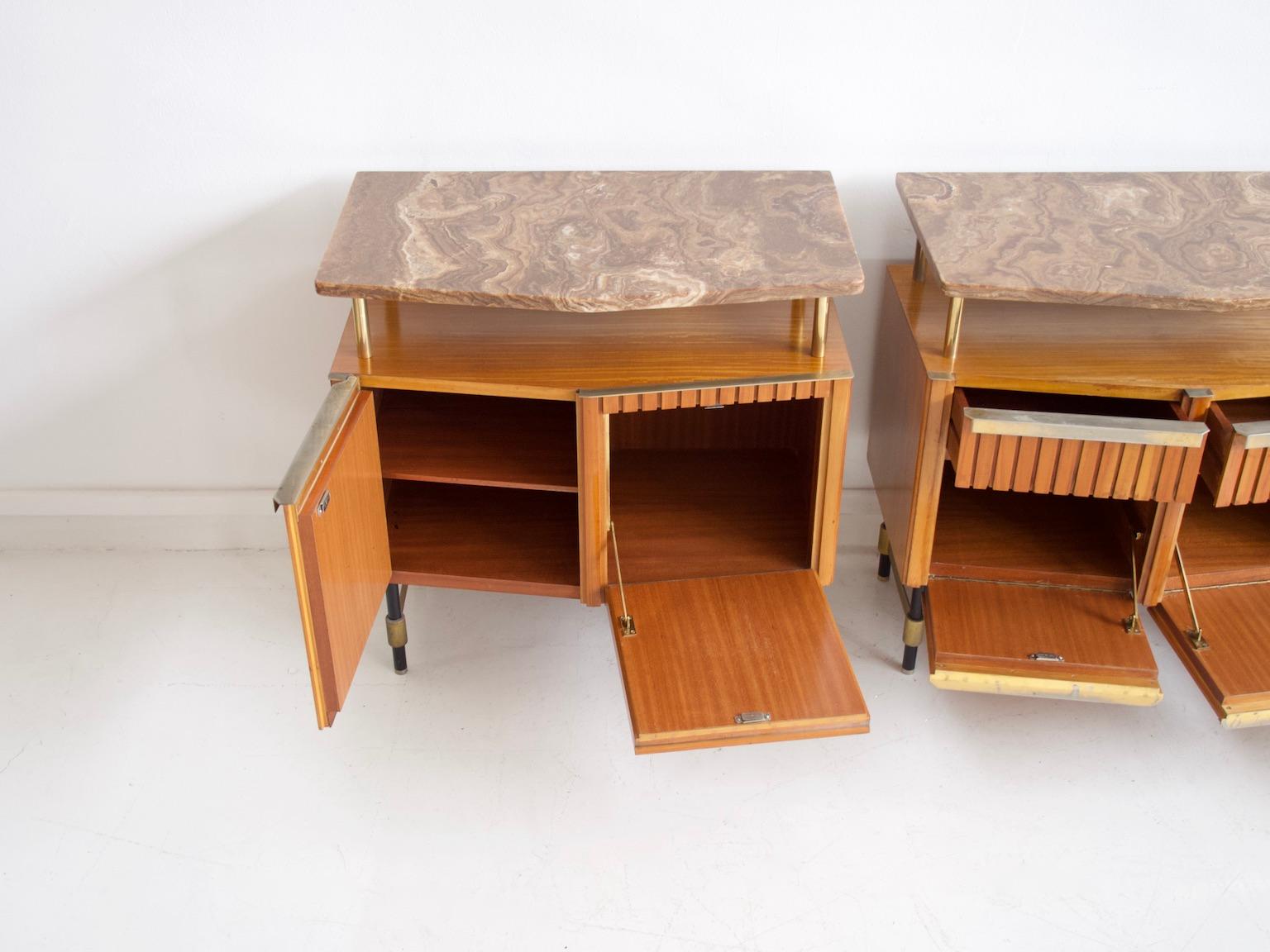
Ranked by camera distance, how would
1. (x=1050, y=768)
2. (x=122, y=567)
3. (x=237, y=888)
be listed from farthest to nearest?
(x=122, y=567)
(x=1050, y=768)
(x=237, y=888)

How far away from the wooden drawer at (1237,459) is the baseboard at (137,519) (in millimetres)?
1824

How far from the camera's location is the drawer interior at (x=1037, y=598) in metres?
Result: 2.06

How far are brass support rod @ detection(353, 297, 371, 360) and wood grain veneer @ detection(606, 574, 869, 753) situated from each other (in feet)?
1.85

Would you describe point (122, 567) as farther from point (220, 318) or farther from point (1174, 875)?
point (1174, 875)

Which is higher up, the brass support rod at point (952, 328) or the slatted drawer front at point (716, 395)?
the brass support rod at point (952, 328)

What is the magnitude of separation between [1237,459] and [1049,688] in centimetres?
47

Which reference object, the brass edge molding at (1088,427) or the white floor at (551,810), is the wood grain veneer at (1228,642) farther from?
the brass edge molding at (1088,427)

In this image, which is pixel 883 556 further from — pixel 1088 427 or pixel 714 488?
pixel 1088 427

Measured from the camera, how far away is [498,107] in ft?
7.38

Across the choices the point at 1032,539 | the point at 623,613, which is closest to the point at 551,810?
the point at 623,613

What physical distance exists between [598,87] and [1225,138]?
114 cm

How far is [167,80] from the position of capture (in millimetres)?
2209

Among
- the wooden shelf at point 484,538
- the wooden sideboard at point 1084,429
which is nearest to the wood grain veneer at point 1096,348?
the wooden sideboard at point 1084,429

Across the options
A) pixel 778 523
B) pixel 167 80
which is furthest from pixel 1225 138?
pixel 167 80
